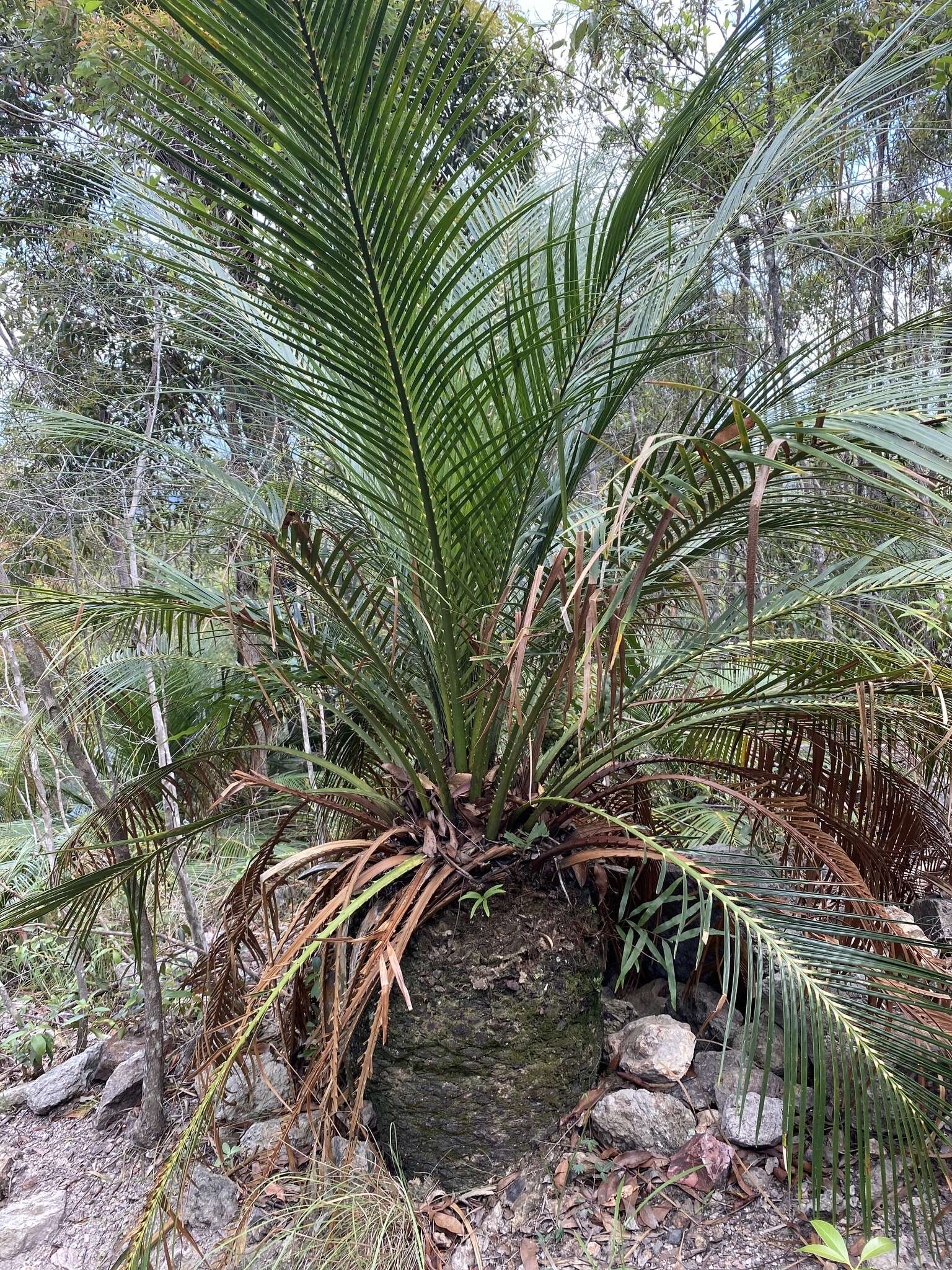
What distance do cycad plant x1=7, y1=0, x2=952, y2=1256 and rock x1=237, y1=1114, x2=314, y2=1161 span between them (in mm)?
102

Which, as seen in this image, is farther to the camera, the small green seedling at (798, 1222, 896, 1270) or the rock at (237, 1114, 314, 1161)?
the rock at (237, 1114, 314, 1161)

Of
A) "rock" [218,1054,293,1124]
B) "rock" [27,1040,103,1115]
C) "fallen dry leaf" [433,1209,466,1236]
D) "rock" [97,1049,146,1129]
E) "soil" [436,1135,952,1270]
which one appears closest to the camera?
"soil" [436,1135,952,1270]

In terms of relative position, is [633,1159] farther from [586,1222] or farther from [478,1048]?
[478,1048]

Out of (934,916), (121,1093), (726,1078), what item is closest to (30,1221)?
(121,1093)

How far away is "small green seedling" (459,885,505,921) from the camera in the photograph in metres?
1.64

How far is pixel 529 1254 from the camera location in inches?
60.0

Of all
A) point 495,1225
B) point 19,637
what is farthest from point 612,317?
point 495,1225

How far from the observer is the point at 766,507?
64.4 inches

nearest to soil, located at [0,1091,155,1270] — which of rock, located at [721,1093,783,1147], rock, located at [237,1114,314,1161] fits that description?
rock, located at [237,1114,314,1161]

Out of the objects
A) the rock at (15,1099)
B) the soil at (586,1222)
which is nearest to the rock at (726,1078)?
the soil at (586,1222)

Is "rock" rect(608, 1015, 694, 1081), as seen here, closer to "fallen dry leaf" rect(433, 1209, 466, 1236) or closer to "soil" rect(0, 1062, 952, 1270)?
"soil" rect(0, 1062, 952, 1270)

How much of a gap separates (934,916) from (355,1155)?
1683 millimetres

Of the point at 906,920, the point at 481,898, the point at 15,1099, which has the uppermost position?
the point at 481,898

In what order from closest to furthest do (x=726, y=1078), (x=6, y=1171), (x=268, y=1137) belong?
(x=726, y=1078), (x=268, y=1137), (x=6, y=1171)
